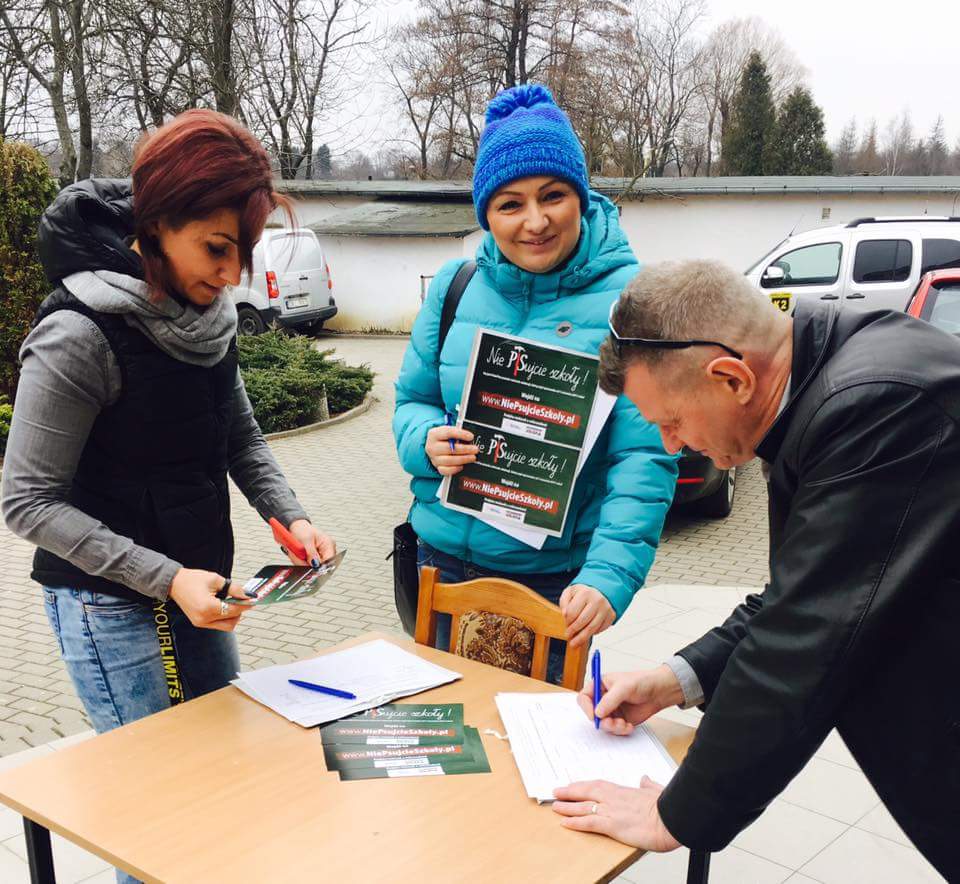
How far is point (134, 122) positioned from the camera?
532 inches

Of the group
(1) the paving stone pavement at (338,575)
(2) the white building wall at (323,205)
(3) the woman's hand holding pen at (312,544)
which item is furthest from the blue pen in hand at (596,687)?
(2) the white building wall at (323,205)

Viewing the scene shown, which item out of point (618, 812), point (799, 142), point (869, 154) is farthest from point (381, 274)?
point (869, 154)

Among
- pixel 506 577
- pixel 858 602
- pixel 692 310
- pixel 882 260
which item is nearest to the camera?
pixel 858 602

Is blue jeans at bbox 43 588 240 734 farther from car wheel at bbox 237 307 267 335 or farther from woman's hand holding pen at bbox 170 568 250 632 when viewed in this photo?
car wheel at bbox 237 307 267 335

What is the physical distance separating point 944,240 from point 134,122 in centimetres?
1210

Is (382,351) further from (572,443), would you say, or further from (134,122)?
(572,443)

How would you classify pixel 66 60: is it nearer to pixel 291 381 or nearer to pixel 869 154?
pixel 291 381

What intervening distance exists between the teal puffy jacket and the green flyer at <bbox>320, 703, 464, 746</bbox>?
46cm

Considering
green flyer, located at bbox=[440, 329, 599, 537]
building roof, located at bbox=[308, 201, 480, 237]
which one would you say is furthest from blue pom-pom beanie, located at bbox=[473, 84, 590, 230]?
building roof, located at bbox=[308, 201, 480, 237]

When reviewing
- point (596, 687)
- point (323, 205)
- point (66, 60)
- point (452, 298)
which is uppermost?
point (66, 60)

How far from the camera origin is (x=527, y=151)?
231 centimetres

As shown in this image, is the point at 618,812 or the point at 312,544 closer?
the point at 618,812

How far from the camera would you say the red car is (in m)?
7.92

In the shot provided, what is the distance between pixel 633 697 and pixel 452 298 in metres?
1.21
